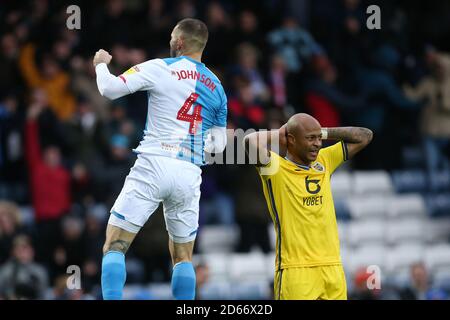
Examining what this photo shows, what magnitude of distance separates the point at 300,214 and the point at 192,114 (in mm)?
Result: 1227

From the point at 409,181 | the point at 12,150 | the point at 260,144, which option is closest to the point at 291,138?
the point at 260,144

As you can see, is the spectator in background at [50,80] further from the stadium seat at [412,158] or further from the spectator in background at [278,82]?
the stadium seat at [412,158]

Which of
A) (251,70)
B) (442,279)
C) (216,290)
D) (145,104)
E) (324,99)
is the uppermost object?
(251,70)

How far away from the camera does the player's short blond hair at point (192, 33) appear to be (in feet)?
30.2

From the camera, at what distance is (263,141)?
9.35 meters

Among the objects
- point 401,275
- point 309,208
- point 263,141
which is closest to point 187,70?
point 263,141

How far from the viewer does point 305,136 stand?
9.27 m

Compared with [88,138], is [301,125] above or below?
below

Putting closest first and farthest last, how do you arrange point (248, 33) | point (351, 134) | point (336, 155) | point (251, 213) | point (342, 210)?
point (351, 134)
point (336, 155)
point (251, 213)
point (248, 33)
point (342, 210)

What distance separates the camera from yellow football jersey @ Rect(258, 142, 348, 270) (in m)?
9.36

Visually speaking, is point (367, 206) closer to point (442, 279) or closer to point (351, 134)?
point (442, 279)

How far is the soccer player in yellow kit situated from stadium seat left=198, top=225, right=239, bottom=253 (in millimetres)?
6339

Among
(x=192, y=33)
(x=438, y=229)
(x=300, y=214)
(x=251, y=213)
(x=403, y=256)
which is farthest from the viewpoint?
(x=438, y=229)
